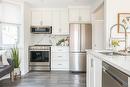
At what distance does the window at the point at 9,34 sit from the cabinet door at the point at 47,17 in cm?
141

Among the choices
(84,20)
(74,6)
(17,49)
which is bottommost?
(17,49)

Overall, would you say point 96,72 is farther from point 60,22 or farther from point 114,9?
point 60,22

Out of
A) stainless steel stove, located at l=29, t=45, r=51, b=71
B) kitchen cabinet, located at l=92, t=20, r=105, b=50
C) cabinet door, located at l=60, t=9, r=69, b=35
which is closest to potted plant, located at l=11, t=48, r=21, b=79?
stainless steel stove, located at l=29, t=45, r=51, b=71

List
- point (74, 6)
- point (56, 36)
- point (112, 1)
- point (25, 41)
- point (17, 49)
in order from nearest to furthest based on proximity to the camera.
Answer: point (112, 1) → point (17, 49) → point (25, 41) → point (74, 6) → point (56, 36)

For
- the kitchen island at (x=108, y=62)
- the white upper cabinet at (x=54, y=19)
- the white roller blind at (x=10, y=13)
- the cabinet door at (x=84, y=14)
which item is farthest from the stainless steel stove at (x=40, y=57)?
the kitchen island at (x=108, y=62)

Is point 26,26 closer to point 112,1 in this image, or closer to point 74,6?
point 74,6

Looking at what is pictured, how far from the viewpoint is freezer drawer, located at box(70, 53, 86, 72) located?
6.96 meters

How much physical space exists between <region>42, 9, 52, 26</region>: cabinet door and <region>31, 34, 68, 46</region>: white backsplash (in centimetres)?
56

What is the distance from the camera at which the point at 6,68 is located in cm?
479

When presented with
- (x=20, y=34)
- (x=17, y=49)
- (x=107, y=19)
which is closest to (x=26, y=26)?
(x=20, y=34)

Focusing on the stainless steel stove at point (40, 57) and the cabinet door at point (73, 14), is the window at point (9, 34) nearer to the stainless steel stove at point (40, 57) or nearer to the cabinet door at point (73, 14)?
the stainless steel stove at point (40, 57)

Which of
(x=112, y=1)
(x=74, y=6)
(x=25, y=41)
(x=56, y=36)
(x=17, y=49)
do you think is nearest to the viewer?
(x=112, y=1)

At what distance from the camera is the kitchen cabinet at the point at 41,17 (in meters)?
7.54

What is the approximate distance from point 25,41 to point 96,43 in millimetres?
2494
